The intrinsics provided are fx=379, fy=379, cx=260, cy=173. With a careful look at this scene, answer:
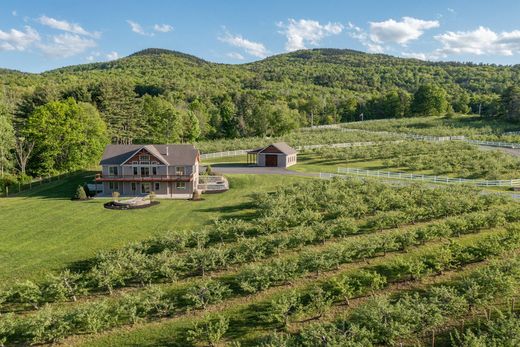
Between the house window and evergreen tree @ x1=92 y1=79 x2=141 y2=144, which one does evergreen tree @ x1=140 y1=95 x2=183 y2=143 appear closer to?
evergreen tree @ x1=92 y1=79 x2=141 y2=144

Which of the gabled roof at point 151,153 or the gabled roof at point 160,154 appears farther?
the gabled roof at point 160,154

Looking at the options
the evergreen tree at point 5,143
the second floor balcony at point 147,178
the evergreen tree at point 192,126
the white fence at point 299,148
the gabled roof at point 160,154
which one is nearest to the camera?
the second floor balcony at point 147,178

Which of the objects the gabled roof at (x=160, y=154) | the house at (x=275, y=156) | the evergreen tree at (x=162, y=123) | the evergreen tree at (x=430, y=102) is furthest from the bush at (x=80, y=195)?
the evergreen tree at (x=430, y=102)

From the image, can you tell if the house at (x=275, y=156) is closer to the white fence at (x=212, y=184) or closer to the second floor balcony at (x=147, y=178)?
the white fence at (x=212, y=184)

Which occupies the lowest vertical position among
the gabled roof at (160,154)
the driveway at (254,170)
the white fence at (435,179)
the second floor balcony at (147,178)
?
the white fence at (435,179)

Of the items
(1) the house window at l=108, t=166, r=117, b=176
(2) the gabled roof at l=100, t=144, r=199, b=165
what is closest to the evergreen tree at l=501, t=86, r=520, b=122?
(2) the gabled roof at l=100, t=144, r=199, b=165

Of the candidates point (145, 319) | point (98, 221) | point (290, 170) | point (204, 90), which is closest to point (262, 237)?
point (145, 319)

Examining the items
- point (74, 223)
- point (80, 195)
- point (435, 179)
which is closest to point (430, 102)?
point (435, 179)
